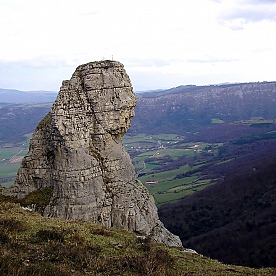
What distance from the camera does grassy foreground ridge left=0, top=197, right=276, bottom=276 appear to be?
10641mm

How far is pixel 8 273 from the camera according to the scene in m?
9.26

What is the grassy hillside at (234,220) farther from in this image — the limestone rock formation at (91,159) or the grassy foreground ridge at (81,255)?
the grassy foreground ridge at (81,255)

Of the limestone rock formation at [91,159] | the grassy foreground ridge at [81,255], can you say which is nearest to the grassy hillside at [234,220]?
the limestone rock formation at [91,159]

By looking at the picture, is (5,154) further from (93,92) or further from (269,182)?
(93,92)

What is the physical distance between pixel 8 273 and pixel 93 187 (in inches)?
549

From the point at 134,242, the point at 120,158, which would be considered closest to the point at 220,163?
the point at 120,158

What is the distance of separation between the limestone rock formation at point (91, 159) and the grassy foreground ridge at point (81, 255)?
5.57 m

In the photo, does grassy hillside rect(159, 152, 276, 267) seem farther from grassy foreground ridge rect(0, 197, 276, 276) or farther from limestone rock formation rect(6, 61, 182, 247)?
grassy foreground ridge rect(0, 197, 276, 276)

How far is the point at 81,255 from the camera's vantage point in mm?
11930

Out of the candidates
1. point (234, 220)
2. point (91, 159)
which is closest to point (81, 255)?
point (91, 159)

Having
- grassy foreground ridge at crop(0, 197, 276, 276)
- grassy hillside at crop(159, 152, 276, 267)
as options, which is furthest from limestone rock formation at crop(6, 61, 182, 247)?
grassy hillside at crop(159, 152, 276, 267)

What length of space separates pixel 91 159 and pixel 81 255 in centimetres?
1197

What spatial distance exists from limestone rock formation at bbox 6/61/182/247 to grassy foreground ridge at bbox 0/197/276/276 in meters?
5.57

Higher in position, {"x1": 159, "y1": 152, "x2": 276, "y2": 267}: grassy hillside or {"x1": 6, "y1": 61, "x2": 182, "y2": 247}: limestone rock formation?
{"x1": 6, "y1": 61, "x2": 182, "y2": 247}: limestone rock formation
